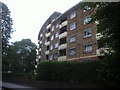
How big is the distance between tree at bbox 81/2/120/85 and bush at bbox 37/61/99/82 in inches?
348

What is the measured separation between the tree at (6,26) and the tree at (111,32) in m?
26.7

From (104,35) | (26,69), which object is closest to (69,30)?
(26,69)

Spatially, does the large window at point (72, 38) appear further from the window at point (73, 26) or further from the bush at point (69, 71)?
the bush at point (69, 71)

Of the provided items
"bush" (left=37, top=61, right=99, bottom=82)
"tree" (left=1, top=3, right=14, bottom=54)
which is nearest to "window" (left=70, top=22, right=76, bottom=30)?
"tree" (left=1, top=3, right=14, bottom=54)

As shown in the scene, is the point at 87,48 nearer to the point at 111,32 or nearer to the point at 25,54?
the point at 111,32

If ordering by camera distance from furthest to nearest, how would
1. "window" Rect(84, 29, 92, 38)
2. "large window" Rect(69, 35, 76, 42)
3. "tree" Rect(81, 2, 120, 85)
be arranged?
"large window" Rect(69, 35, 76, 42), "window" Rect(84, 29, 92, 38), "tree" Rect(81, 2, 120, 85)

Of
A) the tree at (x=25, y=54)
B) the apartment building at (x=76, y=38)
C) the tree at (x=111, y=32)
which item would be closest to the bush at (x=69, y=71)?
the tree at (x=111, y=32)

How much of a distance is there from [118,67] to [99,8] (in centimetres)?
297

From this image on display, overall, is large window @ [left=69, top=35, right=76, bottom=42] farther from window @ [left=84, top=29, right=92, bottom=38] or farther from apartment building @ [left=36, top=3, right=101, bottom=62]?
window @ [left=84, top=29, right=92, bottom=38]

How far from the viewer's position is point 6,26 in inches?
1337

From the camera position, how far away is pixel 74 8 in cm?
3812

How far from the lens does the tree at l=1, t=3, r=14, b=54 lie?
33119 mm

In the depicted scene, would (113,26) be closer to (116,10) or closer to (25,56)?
(116,10)

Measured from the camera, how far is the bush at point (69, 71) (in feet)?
58.1
